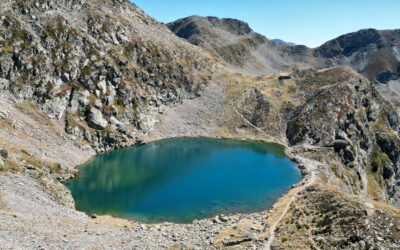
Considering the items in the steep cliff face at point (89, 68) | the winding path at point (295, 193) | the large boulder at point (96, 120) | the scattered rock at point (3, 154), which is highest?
the steep cliff face at point (89, 68)

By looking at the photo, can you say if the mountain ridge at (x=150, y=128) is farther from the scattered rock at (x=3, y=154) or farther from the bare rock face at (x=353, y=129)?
the scattered rock at (x=3, y=154)

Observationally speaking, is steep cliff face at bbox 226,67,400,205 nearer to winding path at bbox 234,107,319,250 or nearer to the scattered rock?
winding path at bbox 234,107,319,250

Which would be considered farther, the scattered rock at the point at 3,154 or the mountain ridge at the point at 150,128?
the scattered rock at the point at 3,154

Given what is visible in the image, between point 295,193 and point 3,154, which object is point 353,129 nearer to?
point 295,193

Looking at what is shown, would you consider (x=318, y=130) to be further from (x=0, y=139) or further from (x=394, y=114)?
(x=0, y=139)

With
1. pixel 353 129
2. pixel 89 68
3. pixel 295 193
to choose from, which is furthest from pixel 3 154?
pixel 353 129

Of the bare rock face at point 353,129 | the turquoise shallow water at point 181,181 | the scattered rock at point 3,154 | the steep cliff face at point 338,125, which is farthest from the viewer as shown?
the bare rock face at point 353,129

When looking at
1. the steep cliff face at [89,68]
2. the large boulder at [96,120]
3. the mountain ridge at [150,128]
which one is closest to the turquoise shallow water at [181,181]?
the mountain ridge at [150,128]

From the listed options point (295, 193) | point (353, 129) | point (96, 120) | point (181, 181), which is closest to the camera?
point (295, 193)

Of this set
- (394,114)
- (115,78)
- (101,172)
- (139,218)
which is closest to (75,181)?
(101,172)
